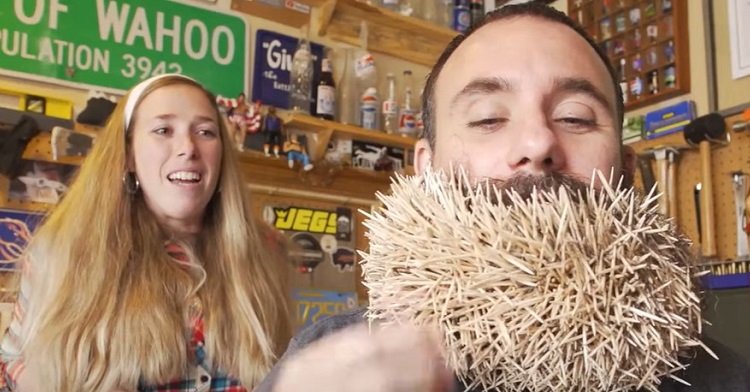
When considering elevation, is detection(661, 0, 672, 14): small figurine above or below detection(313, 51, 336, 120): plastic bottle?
above

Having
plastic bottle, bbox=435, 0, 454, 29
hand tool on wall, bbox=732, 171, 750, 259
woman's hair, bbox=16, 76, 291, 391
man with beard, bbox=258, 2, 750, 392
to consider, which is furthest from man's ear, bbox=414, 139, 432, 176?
plastic bottle, bbox=435, 0, 454, 29

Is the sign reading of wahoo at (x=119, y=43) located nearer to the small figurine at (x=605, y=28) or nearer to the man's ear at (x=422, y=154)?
the small figurine at (x=605, y=28)

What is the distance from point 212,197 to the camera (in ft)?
4.96

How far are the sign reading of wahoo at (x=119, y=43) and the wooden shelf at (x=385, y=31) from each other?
30 centimetres

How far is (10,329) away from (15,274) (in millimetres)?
180

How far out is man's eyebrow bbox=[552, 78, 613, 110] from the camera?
2.20 feet

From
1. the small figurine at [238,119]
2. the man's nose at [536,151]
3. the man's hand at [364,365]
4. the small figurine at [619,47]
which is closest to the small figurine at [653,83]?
the small figurine at [619,47]

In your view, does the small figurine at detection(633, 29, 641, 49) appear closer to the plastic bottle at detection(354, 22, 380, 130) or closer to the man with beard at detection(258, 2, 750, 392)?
the plastic bottle at detection(354, 22, 380, 130)

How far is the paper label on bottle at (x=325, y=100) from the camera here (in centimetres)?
210

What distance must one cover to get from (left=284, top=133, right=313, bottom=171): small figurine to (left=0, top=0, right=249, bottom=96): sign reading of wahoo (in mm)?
205

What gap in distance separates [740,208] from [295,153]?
1186 mm

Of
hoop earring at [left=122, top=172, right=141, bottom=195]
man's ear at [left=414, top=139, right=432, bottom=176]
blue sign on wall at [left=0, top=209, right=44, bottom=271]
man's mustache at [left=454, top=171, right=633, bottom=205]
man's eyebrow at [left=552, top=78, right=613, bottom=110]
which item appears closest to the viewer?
man's mustache at [left=454, top=171, right=633, bottom=205]

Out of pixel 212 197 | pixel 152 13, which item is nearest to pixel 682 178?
pixel 212 197

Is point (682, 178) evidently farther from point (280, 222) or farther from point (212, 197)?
point (212, 197)
